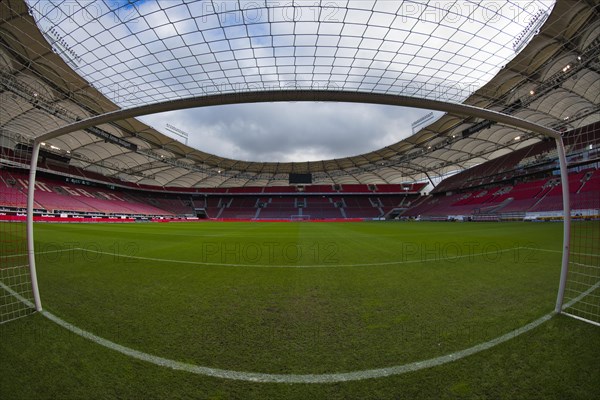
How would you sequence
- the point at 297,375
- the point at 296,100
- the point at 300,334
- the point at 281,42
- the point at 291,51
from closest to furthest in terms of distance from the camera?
the point at 297,375, the point at 300,334, the point at 296,100, the point at 281,42, the point at 291,51

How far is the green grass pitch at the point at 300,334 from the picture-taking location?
2006 mm

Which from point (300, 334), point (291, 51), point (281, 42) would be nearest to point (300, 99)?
point (300, 334)

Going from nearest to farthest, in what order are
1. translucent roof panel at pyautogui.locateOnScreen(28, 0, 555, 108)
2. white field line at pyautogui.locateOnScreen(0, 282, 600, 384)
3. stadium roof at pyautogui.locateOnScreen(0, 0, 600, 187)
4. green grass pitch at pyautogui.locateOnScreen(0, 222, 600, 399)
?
1. green grass pitch at pyautogui.locateOnScreen(0, 222, 600, 399)
2. white field line at pyautogui.locateOnScreen(0, 282, 600, 384)
3. translucent roof panel at pyautogui.locateOnScreen(28, 0, 555, 108)
4. stadium roof at pyautogui.locateOnScreen(0, 0, 600, 187)

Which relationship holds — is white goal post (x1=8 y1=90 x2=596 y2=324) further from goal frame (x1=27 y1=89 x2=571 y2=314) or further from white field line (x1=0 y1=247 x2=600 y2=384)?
white field line (x1=0 y1=247 x2=600 y2=384)

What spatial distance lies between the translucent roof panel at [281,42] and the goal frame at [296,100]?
24.0ft

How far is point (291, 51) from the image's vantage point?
469 inches

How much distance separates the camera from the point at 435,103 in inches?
173

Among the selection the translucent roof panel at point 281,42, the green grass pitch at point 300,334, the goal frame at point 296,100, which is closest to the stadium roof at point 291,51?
the translucent roof panel at point 281,42

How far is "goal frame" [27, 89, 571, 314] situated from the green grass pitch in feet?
3.31

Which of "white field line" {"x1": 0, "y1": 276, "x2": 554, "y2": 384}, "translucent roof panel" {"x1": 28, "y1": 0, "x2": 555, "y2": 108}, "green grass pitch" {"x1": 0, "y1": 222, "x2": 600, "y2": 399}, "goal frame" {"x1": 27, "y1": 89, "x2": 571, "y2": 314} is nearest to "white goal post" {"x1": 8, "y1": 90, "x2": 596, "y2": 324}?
"goal frame" {"x1": 27, "y1": 89, "x2": 571, "y2": 314}

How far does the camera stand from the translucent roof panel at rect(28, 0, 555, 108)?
9844 millimetres

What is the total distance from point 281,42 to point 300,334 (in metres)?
12.4

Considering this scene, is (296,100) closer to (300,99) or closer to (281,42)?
(300,99)

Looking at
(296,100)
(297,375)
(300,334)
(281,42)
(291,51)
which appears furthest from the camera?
(291,51)
